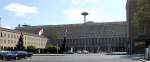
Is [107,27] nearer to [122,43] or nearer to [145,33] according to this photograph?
[122,43]

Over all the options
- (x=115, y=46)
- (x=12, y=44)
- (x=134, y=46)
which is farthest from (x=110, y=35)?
(x=134, y=46)

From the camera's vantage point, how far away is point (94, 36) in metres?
188

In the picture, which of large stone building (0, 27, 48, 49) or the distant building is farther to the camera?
the distant building

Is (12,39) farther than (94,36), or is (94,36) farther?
(94,36)

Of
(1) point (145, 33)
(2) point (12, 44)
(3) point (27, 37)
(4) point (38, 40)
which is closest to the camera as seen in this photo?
(1) point (145, 33)

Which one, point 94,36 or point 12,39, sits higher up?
point 94,36

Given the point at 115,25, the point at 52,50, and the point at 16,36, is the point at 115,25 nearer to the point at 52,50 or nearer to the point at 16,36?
the point at 16,36

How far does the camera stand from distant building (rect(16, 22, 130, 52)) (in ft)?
599

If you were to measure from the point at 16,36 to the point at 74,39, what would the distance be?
51.8 meters

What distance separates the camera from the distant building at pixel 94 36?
183 m

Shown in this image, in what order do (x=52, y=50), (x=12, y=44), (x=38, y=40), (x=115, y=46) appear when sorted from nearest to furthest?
(x=52, y=50) < (x=12, y=44) < (x=38, y=40) < (x=115, y=46)

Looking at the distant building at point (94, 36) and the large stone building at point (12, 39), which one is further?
the distant building at point (94, 36)

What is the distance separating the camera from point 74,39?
189500 mm

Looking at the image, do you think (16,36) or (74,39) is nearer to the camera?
(16,36)
